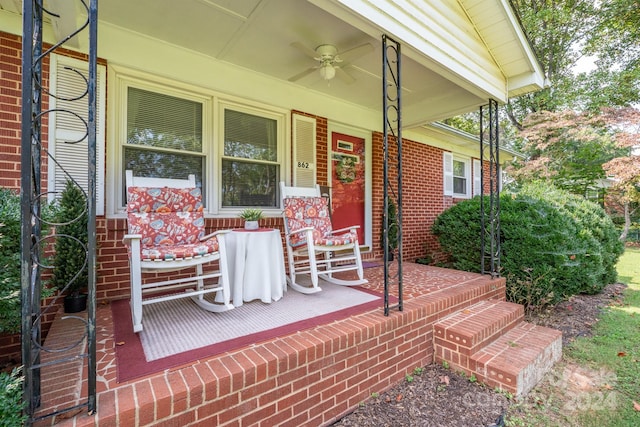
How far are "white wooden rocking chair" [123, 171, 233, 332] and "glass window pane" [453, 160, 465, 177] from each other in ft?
20.0

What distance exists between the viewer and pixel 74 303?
2418mm

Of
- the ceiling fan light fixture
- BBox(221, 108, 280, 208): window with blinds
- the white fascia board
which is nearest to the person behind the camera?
the white fascia board

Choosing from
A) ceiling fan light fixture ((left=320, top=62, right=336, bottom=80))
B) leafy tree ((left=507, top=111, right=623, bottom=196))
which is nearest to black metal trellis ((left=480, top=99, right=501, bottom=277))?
ceiling fan light fixture ((left=320, top=62, right=336, bottom=80))

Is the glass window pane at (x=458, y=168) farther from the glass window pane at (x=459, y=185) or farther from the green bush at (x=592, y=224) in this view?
the green bush at (x=592, y=224)

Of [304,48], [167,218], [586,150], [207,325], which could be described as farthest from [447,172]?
[586,150]

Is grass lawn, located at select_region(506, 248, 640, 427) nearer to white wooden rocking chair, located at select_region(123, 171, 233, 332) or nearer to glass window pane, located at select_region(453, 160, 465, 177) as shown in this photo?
white wooden rocking chair, located at select_region(123, 171, 233, 332)

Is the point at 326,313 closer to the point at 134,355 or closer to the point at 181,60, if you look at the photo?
the point at 134,355

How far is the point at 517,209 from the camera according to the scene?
4398mm

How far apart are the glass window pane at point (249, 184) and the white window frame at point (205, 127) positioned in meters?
0.09

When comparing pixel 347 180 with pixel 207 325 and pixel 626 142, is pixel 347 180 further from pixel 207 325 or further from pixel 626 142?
pixel 626 142

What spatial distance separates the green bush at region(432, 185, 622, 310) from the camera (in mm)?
3939

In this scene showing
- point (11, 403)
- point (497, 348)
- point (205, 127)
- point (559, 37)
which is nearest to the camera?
point (11, 403)

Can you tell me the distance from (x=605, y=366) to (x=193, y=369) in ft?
11.1

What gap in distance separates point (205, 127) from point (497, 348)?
358 cm
